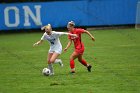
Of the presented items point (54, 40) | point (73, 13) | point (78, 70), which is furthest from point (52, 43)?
point (73, 13)

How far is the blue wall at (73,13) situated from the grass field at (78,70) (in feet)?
26.9

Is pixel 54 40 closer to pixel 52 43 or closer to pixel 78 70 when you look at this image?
pixel 52 43

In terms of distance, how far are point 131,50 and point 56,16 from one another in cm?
1438

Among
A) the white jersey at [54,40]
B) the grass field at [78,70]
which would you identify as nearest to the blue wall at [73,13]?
the grass field at [78,70]

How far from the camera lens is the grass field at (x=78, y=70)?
13758 millimetres

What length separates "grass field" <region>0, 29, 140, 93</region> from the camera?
542 inches

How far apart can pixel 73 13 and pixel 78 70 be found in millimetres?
19931

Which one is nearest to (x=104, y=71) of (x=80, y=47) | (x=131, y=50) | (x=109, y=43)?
(x=80, y=47)

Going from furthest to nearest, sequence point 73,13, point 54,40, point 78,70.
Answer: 1. point 73,13
2. point 78,70
3. point 54,40

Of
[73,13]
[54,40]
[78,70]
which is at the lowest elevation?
[73,13]

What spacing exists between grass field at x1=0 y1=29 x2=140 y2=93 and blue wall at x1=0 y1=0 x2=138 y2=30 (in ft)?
26.9

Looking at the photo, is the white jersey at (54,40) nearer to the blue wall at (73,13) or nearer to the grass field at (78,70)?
the grass field at (78,70)

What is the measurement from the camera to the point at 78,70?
57.1 feet

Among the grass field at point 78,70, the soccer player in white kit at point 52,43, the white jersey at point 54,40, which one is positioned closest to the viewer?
the grass field at point 78,70
